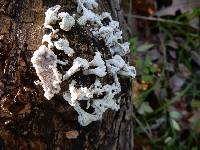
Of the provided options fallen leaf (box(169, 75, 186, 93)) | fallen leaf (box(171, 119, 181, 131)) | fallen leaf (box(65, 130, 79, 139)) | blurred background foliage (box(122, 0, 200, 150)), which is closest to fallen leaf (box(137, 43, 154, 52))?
blurred background foliage (box(122, 0, 200, 150))

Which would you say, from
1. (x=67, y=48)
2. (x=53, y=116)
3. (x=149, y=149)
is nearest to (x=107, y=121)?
(x=53, y=116)

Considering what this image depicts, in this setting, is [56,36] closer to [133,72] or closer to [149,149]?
[133,72]

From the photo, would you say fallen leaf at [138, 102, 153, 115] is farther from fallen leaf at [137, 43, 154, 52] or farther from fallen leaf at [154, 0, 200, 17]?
fallen leaf at [154, 0, 200, 17]

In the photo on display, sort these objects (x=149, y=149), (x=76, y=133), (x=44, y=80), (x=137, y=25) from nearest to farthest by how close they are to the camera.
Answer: (x=44, y=80)
(x=76, y=133)
(x=149, y=149)
(x=137, y=25)

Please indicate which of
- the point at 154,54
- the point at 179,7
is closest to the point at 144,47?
the point at 154,54

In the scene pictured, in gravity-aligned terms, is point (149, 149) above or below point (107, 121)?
below

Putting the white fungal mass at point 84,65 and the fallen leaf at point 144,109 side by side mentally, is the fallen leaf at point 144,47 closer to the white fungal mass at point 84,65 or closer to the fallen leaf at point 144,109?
the fallen leaf at point 144,109
